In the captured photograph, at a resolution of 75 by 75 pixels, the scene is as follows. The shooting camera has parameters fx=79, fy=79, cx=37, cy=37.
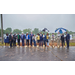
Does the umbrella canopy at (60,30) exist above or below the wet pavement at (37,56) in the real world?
above

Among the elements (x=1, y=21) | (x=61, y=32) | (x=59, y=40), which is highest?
(x=1, y=21)

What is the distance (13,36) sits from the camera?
10.9 meters

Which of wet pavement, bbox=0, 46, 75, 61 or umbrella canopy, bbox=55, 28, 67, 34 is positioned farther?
umbrella canopy, bbox=55, 28, 67, 34

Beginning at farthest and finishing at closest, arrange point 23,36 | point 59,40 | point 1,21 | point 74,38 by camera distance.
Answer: point 74,38
point 1,21
point 23,36
point 59,40

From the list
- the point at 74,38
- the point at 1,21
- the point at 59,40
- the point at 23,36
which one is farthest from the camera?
the point at 74,38

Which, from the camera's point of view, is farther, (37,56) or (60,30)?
(60,30)

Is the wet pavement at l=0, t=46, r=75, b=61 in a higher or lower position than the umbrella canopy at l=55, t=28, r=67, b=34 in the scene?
lower

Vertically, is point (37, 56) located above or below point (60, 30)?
below

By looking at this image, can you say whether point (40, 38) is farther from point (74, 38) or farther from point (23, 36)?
point (74, 38)

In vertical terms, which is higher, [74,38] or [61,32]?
[61,32]

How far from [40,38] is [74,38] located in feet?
26.0

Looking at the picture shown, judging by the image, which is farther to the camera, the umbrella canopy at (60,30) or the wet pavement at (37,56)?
the umbrella canopy at (60,30)

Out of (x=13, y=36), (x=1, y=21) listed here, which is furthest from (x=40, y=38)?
(x=1, y=21)

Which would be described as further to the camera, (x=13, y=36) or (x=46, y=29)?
(x=46, y=29)
